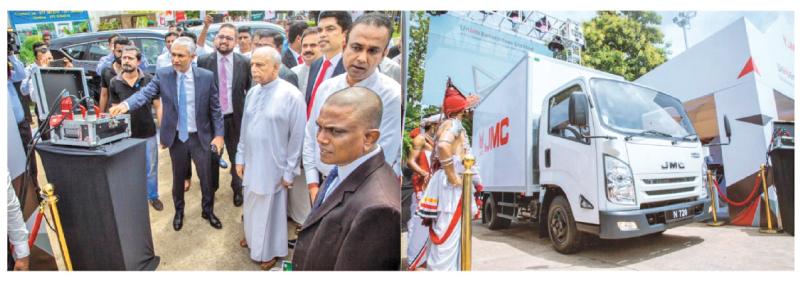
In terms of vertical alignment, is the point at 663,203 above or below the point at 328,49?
below

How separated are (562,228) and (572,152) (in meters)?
0.41

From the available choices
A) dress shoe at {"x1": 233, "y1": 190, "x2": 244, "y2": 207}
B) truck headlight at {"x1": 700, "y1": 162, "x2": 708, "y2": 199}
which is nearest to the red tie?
dress shoe at {"x1": 233, "y1": 190, "x2": 244, "y2": 207}

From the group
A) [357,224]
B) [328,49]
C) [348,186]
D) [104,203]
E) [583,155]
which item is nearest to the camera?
[357,224]

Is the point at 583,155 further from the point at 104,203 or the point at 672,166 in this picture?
the point at 104,203

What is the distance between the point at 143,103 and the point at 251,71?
2.22ft

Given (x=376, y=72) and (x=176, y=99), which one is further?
(x=176, y=99)

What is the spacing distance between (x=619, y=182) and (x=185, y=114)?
8.13 ft

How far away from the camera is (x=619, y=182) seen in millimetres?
2682

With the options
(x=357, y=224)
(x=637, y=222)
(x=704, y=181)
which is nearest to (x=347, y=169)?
(x=357, y=224)

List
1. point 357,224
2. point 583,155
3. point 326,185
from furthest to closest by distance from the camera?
point 326,185 < point 583,155 < point 357,224

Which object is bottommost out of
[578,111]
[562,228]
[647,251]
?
[647,251]

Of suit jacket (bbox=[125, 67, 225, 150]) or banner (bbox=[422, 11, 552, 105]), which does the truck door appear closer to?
banner (bbox=[422, 11, 552, 105])
